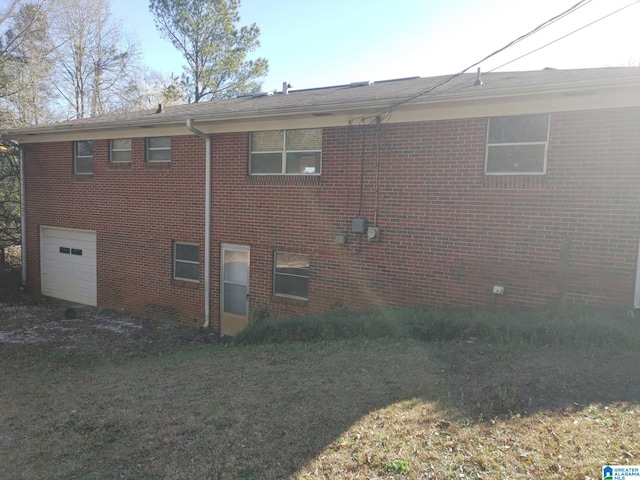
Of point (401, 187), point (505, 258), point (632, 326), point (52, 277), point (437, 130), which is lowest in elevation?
point (52, 277)

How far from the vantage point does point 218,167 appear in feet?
33.9

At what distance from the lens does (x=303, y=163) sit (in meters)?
9.35

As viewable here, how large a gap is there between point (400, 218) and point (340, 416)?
4569 millimetres

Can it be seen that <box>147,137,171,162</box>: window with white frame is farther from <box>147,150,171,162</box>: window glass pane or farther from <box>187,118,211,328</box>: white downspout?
<box>187,118,211,328</box>: white downspout

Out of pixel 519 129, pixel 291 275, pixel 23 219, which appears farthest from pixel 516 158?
pixel 23 219

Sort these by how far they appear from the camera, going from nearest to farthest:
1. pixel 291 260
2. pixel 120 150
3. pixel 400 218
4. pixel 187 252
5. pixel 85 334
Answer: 1. pixel 400 218
2. pixel 291 260
3. pixel 85 334
4. pixel 187 252
5. pixel 120 150

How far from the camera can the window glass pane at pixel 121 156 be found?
12023 mm

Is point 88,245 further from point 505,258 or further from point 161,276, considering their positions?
point 505,258

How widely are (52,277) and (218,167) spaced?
7.62 metres

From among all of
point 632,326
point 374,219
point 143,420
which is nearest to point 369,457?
point 143,420

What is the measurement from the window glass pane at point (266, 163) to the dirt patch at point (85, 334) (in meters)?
4.03

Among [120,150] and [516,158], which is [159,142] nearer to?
[120,150]

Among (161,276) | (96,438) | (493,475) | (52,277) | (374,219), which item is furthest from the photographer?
(52,277)

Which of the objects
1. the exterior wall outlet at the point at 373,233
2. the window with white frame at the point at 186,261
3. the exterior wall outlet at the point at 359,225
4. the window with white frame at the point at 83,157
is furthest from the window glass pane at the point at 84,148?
the exterior wall outlet at the point at 373,233
